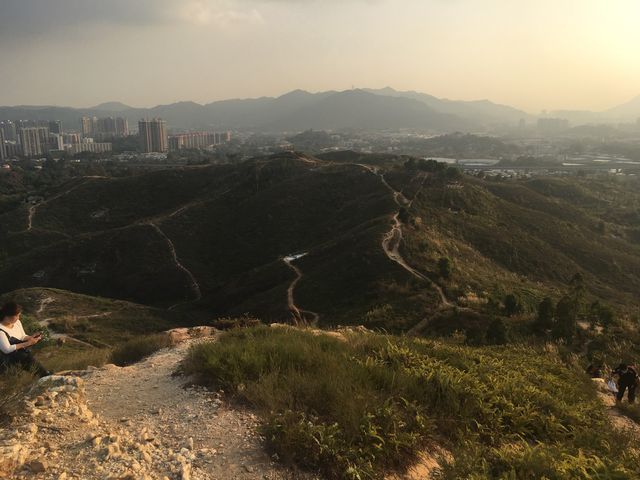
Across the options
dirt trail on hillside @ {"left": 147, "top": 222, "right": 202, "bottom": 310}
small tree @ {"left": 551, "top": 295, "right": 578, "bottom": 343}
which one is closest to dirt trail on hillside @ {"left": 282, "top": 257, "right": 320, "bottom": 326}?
small tree @ {"left": 551, "top": 295, "right": 578, "bottom": 343}

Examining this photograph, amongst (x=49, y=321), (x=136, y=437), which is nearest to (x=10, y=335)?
(x=136, y=437)

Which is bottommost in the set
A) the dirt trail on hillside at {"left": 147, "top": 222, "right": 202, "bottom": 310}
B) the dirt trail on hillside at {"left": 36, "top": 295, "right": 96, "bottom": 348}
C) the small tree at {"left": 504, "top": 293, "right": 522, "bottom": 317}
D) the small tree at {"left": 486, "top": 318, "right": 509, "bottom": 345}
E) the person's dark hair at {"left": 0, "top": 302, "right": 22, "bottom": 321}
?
the dirt trail on hillside at {"left": 147, "top": 222, "right": 202, "bottom": 310}

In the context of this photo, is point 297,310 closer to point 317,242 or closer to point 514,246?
point 317,242

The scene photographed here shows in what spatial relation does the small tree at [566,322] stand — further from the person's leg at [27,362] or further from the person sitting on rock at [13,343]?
the person sitting on rock at [13,343]

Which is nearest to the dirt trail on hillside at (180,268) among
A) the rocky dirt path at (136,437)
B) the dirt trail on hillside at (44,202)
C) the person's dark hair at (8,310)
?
the dirt trail on hillside at (44,202)

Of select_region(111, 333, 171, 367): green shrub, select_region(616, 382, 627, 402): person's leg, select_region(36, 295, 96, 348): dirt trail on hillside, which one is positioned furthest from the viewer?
select_region(36, 295, 96, 348): dirt trail on hillside

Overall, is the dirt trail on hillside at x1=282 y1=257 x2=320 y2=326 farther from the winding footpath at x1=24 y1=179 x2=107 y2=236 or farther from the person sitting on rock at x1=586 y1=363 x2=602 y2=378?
the winding footpath at x1=24 y1=179 x2=107 y2=236
